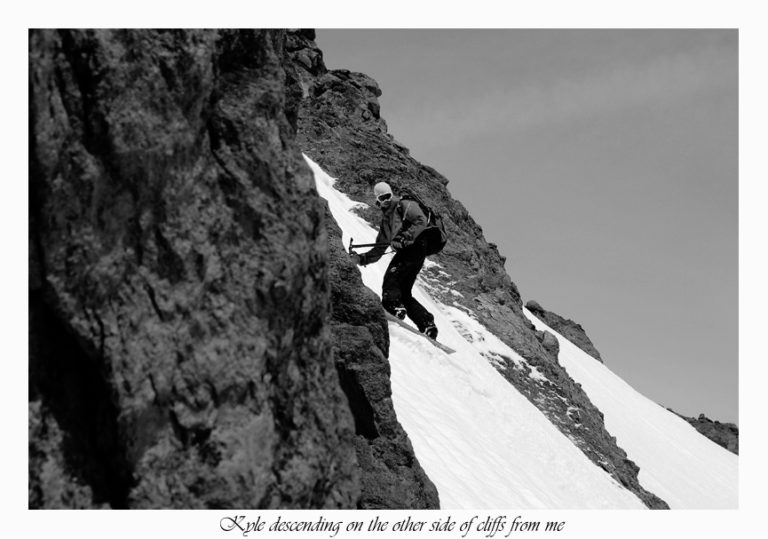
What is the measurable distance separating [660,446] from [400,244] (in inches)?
798

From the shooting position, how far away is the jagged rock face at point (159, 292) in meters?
4.83

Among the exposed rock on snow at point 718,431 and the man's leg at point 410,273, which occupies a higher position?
the exposed rock on snow at point 718,431

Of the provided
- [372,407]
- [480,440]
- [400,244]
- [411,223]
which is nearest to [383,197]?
[411,223]

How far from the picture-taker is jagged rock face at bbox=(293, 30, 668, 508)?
19.7 meters

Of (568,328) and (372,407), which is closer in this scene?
Result: (372,407)

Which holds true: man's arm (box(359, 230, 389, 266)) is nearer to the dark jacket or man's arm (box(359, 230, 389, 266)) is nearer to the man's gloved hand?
the dark jacket

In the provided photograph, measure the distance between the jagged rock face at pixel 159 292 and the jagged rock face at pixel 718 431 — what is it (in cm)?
4117

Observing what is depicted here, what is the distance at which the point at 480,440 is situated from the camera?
12828mm

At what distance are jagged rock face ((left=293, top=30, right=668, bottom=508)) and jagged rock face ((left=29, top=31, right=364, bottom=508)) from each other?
12931mm

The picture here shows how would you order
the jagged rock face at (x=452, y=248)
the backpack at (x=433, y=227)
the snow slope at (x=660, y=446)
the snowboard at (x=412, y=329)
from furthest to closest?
the snow slope at (x=660, y=446) < the jagged rock face at (x=452, y=248) < the snowboard at (x=412, y=329) < the backpack at (x=433, y=227)

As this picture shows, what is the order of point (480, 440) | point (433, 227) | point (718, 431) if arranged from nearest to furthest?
point (433, 227) < point (480, 440) < point (718, 431)

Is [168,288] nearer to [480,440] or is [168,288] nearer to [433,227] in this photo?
[433,227]

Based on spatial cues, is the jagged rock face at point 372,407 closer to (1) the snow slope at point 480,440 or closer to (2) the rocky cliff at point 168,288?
Result: (1) the snow slope at point 480,440

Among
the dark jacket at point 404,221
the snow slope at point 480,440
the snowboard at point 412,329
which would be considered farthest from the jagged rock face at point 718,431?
the dark jacket at point 404,221
